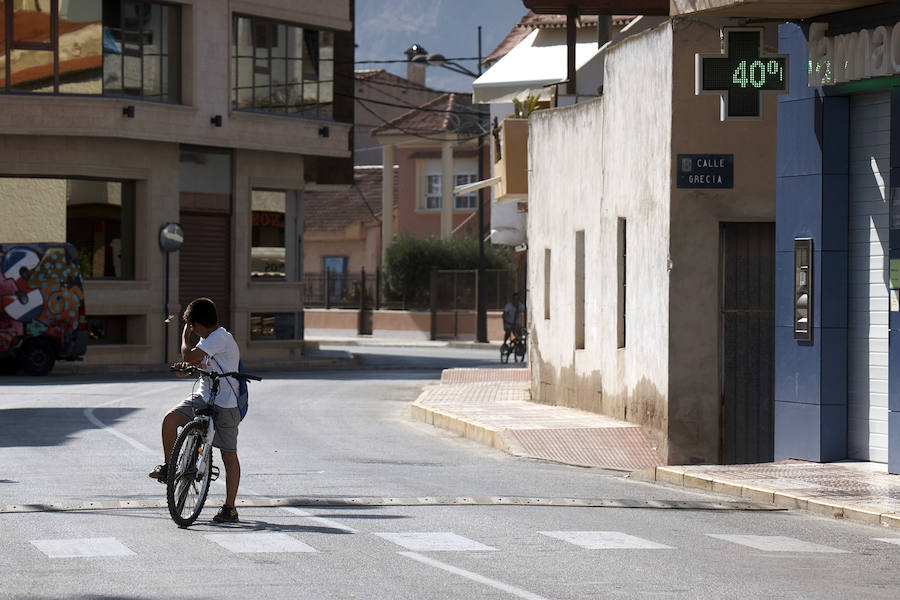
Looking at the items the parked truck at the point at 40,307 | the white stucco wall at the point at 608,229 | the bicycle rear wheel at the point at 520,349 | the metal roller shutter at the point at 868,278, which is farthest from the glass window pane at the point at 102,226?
the metal roller shutter at the point at 868,278

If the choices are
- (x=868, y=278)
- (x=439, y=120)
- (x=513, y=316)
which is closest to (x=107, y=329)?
(x=513, y=316)

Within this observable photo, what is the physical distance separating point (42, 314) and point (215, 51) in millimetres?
9397

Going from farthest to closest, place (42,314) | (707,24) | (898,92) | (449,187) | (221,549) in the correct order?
1. (449,187)
2. (42,314)
3. (707,24)
4. (898,92)
5. (221,549)

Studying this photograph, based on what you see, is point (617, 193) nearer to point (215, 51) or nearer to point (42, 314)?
point (42, 314)

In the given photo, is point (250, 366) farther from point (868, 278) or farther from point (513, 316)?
point (868, 278)

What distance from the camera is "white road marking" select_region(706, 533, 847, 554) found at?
1039cm

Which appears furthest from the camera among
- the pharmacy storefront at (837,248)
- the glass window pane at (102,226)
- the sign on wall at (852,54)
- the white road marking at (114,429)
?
the glass window pane at (102,226)

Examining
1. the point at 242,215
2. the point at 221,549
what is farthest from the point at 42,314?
the point at 221,549

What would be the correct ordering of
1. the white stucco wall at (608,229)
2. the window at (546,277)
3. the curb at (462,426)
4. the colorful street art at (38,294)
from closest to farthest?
the white stucco wall at (608,229), the curb at (462,426), the window at (546,277), the colorful street art at (38,294)

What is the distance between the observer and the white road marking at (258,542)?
32.0ft

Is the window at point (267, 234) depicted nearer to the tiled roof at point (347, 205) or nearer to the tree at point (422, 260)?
the tree at point (422, 260)

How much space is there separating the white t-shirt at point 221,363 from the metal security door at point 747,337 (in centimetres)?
767

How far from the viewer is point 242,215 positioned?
125 feet

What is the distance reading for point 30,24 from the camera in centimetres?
3444
